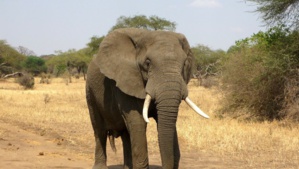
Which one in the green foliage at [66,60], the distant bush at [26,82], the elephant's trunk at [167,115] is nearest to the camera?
the elephant's trunk at [167,115]

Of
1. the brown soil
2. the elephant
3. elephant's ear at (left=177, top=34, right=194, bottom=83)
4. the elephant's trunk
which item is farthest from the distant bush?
the elephant's trunk

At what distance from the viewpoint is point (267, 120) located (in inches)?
545

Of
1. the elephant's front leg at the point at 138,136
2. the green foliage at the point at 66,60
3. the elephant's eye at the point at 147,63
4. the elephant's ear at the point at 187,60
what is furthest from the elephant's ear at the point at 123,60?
the green foliage at the point at 66,60

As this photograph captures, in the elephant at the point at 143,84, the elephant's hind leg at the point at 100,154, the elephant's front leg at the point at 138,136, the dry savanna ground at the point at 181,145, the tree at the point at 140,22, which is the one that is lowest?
the dry savanna ground at the point at 181,145

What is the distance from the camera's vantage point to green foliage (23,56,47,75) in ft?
217

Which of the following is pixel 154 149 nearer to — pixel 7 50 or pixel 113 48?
pixel 113 48

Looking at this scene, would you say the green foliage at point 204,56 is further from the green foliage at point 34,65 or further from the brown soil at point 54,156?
the brown soil at point 54,156

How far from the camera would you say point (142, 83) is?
17.6ft

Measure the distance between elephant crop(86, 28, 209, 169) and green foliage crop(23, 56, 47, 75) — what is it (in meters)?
60.7

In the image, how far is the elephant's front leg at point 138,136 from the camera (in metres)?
5.48

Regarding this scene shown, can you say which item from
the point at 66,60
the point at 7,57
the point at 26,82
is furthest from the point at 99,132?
the point at 66,60

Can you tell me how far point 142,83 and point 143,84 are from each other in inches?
0.7

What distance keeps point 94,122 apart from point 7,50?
140ft

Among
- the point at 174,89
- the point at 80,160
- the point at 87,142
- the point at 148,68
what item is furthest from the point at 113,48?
the point at 87,142
